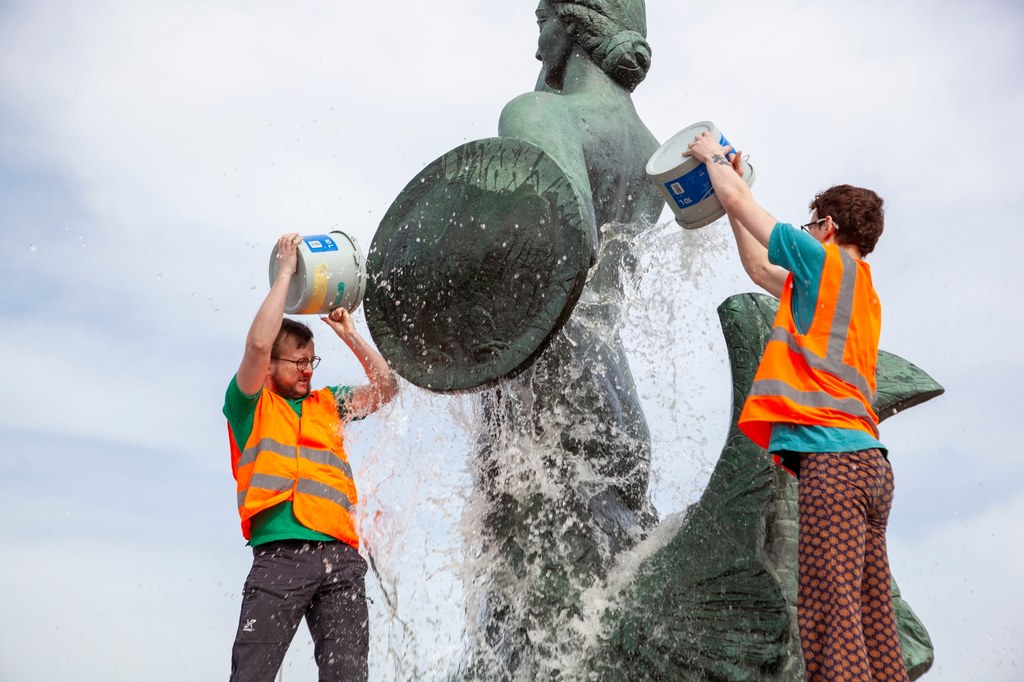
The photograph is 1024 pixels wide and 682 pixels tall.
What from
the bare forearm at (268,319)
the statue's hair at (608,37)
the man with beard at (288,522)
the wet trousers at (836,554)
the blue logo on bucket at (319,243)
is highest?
the statue's hair at (608,37)

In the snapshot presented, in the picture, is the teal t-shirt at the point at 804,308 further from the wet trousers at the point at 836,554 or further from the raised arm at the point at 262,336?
the raised arm at the point at 262,336

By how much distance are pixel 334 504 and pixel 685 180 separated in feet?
4.34

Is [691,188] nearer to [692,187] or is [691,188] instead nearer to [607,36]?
[692,187]

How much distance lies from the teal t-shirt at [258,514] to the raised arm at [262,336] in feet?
0.17

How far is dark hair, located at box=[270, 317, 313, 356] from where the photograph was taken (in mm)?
3402

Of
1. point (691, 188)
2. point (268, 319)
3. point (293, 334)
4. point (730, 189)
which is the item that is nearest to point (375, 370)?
point (293, 334)

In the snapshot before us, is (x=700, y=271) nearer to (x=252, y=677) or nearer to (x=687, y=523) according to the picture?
(x=687, y=523)

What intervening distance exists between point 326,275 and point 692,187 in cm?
105

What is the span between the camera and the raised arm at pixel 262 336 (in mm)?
3121

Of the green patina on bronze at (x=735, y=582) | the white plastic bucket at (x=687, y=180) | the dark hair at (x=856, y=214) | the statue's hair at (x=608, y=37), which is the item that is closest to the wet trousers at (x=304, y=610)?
the green patina on bronze at (x=735, y=582)

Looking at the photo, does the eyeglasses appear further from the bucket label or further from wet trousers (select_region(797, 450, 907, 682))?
wet trousers (select_region(797, 450, 907, 682))

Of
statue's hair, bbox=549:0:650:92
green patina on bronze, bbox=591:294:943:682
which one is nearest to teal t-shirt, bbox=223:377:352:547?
green patina on bronze, bbox=591:294:943:682

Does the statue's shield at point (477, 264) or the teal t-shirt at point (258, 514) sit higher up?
the statue's shield at point (477, 264)

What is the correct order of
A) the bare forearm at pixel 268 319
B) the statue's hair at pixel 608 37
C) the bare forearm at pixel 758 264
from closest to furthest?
the bare forearm at pixel 268 319 → the bare forearm at pixel 758 264 → the statue's hair at pixel 608 37
